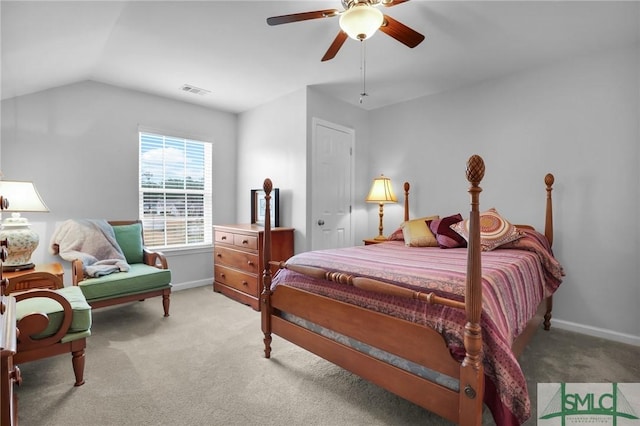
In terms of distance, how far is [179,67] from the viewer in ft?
10.0

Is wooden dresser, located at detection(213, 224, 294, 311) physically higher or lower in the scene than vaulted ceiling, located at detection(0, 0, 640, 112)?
lower

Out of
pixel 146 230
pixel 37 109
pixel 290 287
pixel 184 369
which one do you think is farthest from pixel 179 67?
pixel 184 369

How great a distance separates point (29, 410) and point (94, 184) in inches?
95.0

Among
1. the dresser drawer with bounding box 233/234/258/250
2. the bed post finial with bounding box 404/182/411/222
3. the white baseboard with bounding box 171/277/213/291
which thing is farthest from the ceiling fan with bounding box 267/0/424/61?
the white baseboard with bounding box 171/277/213/291

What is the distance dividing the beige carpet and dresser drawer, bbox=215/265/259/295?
0.55 m

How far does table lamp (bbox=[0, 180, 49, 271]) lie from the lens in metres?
2.37

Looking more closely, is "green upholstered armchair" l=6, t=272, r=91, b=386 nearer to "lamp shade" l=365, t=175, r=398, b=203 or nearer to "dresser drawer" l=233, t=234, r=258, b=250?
"dresser drawer" l=233, t=234, r=258, b=250

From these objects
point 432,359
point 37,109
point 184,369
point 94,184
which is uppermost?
point 37,109

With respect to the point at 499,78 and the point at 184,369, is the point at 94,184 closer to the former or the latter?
the point at 184,369

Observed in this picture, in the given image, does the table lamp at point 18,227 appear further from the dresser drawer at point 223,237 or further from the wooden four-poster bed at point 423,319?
the wooden four-poster bed at point 423,319

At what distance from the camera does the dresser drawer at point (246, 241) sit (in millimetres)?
3410

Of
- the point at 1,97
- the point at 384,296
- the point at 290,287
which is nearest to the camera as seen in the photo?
the point at 384,296

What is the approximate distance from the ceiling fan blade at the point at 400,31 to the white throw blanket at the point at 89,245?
2.97 meters

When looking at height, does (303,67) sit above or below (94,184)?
above
